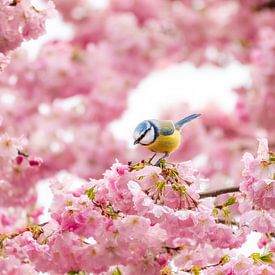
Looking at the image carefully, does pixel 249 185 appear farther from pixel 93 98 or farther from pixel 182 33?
pixel 182 33

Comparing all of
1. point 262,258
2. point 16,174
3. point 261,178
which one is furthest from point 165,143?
point 16,174

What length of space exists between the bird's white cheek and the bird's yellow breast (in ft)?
0.09

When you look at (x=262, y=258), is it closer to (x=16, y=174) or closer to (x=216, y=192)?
(x=216, y=192)

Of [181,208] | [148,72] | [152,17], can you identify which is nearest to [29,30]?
[181,208]

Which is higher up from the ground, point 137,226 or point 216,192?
point 216,192

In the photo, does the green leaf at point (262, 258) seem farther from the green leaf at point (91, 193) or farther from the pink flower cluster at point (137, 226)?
the green leaf at point (91, 193)

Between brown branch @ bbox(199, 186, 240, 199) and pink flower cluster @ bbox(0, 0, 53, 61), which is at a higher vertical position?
pink flower cluster @ bbox(0, 0, 53, 61)

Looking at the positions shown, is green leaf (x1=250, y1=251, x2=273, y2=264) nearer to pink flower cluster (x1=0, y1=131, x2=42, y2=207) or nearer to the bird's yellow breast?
the bird's yellow breast

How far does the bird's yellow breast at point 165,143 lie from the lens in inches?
127

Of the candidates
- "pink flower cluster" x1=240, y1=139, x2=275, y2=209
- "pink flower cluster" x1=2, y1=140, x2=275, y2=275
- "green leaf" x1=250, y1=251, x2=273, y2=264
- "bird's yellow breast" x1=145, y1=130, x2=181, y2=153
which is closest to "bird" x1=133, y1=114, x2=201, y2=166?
"bird's yellow breast" x1=145, y1=130, x2=181, y2=153

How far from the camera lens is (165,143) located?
3254 mm

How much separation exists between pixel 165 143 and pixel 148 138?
9 centimetres

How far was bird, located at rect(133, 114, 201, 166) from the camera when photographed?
10.4 ft

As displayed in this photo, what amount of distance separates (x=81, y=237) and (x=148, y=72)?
5303mm
